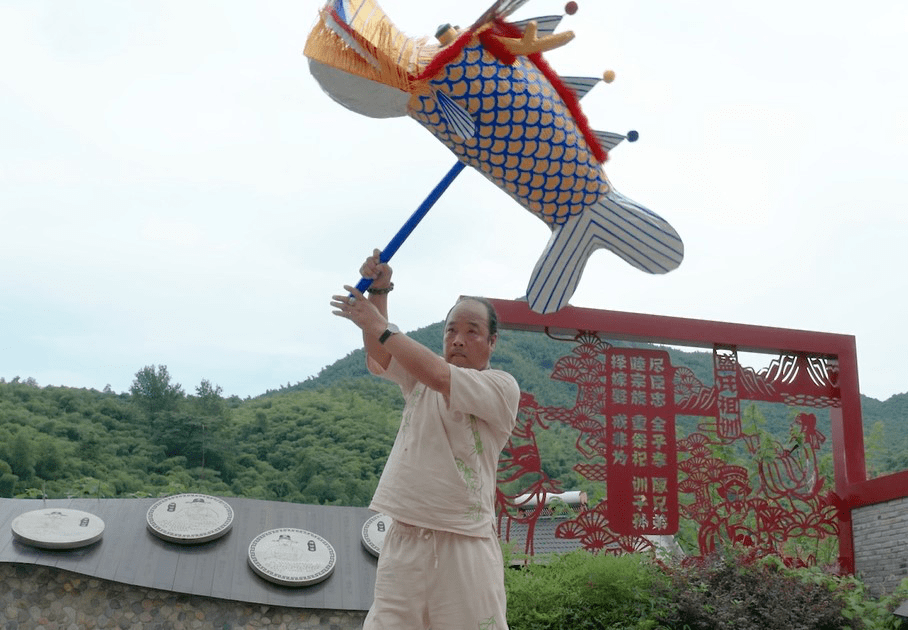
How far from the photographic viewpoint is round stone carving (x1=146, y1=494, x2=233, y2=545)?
4176mm

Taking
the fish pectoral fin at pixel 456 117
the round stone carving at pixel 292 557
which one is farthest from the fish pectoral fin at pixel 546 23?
the round stone carving at pixel 292 557

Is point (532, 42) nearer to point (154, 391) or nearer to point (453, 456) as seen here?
point (453, 456)

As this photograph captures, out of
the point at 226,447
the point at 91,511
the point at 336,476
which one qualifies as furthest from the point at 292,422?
the point at 91,511

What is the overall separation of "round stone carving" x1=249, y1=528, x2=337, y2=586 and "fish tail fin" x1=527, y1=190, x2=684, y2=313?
7.85 ft

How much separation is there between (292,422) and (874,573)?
21.6 feet

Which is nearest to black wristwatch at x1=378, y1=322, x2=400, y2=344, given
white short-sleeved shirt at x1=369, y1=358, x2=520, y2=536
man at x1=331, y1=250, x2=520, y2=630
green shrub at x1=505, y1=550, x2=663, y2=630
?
man at x1=331, y1=250, x2=520, y2=630

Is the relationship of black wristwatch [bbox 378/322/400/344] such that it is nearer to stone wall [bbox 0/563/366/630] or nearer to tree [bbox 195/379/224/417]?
stone wall [bbox 0/563/366/630]

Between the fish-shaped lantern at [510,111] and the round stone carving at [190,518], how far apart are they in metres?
2.54

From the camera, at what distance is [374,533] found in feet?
14.9

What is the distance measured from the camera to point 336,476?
8.55 m

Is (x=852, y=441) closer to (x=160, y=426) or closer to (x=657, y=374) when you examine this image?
(x=657, y=374)

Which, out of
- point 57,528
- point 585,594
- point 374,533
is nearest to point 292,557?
point 374,533

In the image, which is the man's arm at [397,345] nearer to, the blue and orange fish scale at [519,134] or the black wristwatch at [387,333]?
the black wristwatch at [387,333]

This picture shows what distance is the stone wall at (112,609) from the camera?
3.91 meters
